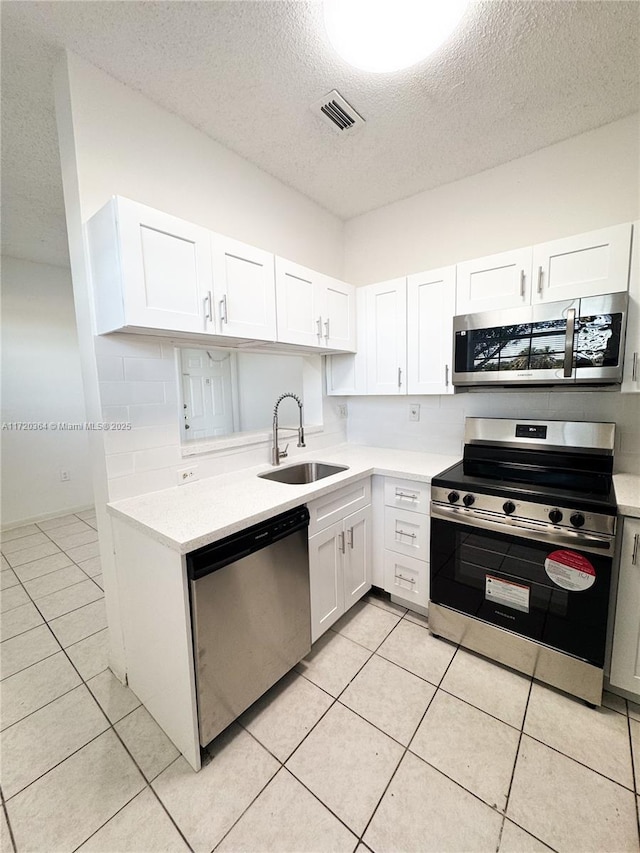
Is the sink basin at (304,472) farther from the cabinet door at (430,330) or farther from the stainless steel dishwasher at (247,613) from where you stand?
the cabinet door at (430,330)

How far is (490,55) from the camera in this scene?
1.46 meters

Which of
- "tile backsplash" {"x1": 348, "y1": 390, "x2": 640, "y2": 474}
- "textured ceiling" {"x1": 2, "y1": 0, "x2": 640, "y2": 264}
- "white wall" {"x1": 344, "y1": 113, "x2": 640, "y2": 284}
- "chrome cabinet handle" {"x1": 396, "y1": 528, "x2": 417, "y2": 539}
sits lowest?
"chrome cabinet handle" {"x1": 396, "y1": 528, "x2": 417, "y2": 539}

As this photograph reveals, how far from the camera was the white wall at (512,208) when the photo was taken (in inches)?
73.4

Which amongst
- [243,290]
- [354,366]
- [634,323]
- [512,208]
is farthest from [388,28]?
[354,366]

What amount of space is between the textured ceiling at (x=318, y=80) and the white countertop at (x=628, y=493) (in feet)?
6.24

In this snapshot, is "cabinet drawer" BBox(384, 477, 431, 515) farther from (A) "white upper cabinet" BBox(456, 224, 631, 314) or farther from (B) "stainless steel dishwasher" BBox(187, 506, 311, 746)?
(A) "white upper cabinet" BBox(456, 224, 631, 314)

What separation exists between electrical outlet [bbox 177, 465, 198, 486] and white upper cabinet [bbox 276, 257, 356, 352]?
902mm

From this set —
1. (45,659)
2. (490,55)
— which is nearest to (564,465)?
(490,55)

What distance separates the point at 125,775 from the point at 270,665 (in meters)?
0.63

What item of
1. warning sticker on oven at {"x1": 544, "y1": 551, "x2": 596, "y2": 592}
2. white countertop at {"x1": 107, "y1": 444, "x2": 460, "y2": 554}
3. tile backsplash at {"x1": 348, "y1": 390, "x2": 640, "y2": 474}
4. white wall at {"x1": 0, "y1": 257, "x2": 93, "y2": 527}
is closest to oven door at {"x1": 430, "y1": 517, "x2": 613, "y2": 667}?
warning sticker on oven at {"x1": 544, "y1": 551, "x2": 596, "y2": 592}

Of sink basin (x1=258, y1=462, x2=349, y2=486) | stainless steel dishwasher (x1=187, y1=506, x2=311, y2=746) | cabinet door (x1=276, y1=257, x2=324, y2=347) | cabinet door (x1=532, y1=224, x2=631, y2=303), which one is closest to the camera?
stainless steel dishwasher (x1=187, y1=506, x2=311, y2=746)

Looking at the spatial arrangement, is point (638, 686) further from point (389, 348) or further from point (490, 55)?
point (490, 55)

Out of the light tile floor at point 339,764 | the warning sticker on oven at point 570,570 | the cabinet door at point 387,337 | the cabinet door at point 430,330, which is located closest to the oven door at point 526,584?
the warning sticker on oven at point 570,570

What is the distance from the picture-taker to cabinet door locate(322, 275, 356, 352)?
235 centimetres
